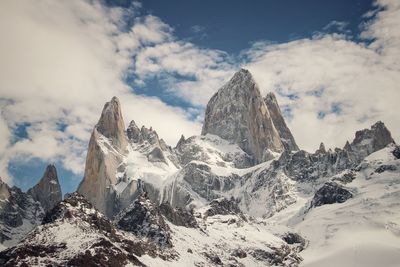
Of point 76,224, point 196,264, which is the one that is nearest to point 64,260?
point 76,224

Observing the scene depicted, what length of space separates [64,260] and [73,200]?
37072mm

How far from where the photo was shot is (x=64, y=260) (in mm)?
149000

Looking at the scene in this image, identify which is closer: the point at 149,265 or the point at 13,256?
the point at 13,256

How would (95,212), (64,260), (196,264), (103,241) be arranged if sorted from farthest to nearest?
(196,264) < (95,212) < (103,241) < (64,260)

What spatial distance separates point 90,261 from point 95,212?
34174 mm

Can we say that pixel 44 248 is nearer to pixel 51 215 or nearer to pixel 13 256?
pixel 13 256

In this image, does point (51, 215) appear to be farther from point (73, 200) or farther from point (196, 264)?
point (196, 264)

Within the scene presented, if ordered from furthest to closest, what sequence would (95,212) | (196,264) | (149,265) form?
(196,264), (95,212), (149,265)

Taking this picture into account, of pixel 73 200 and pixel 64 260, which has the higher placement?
pixel 73 200

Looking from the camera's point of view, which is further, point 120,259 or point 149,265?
point 149,265

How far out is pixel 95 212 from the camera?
183 meters

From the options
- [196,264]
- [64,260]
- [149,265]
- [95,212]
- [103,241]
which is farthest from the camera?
[196,264]

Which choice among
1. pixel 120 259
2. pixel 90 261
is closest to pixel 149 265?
pixel 120 259

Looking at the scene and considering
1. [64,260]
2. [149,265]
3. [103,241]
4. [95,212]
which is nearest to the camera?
[64,260]
